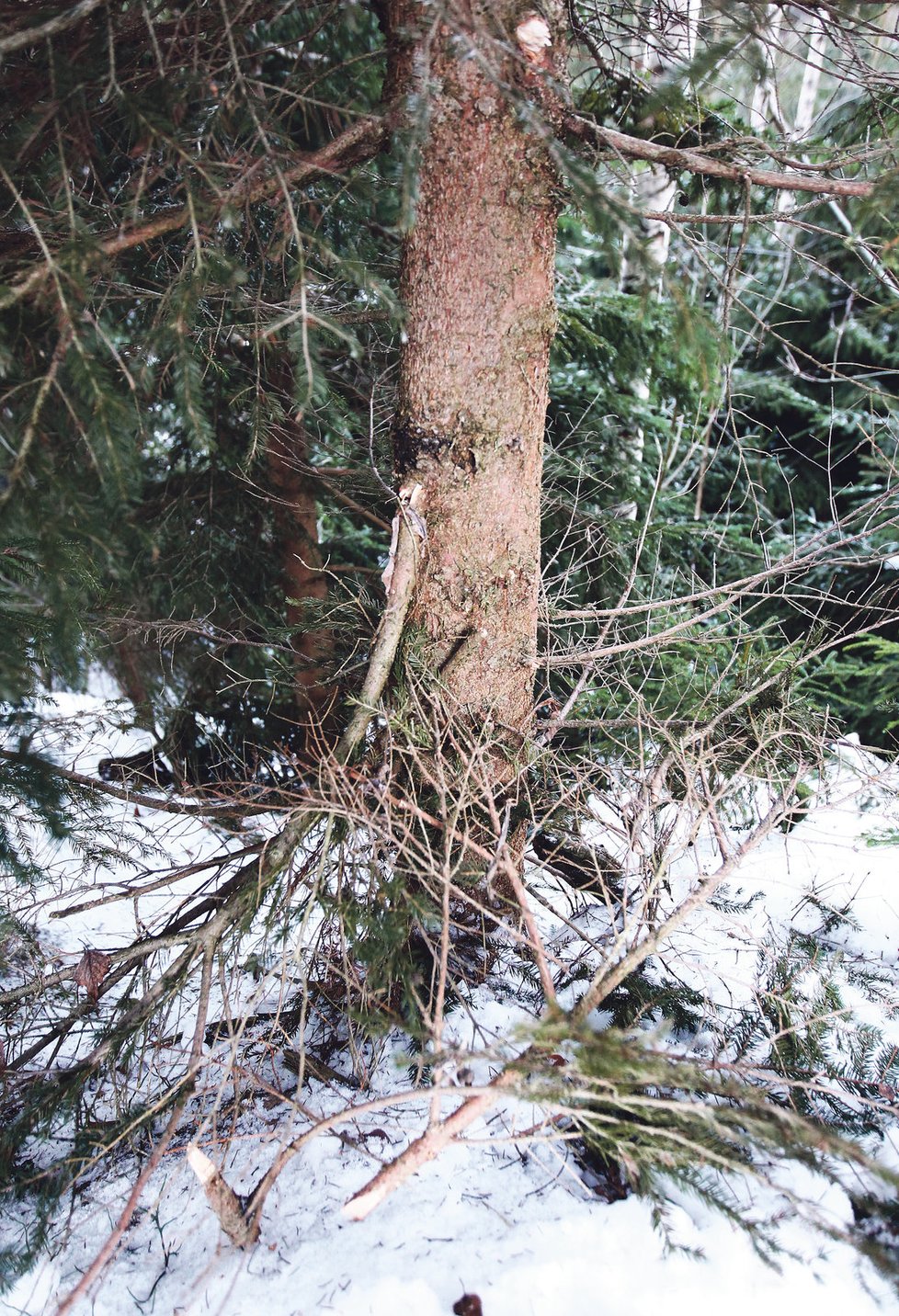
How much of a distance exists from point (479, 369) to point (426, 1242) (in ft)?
8.69

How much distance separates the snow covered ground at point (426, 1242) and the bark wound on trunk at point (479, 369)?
1319 millimetres

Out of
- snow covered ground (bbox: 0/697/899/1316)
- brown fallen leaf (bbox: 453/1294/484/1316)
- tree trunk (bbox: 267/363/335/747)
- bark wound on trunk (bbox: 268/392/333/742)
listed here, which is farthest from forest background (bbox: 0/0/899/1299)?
bark wound on trunk (bbox: 268/392/333/742)

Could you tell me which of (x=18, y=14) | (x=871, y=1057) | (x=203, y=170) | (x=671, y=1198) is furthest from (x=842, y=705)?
(x=18, y=14)

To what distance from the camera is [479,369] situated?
2.81m

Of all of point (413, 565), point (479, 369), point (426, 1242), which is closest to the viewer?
point (426, 1242)

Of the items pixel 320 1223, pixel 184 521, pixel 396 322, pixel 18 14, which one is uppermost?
pixel 18 14

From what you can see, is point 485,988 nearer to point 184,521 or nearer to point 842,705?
point 184,521

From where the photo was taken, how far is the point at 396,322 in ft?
9.45

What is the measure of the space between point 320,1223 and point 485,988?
96 centimetres

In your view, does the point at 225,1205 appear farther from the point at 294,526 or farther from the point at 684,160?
the point at 294,526

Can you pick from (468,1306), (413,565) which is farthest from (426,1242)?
(413,565)

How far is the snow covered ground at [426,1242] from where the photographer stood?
193 centimetres

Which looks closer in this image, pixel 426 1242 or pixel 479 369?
pixel 426 1242

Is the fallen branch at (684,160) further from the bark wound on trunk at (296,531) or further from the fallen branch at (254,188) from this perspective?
the bark wound on trunk at (296,531)
